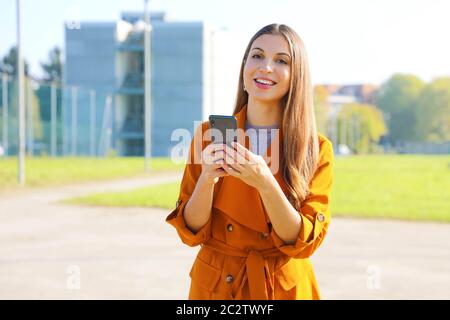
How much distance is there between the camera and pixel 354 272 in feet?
22.6

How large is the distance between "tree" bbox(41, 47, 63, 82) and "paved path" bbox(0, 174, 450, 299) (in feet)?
233

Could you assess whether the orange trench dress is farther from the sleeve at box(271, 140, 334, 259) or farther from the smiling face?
the smiling face

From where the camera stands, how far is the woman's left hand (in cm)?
183

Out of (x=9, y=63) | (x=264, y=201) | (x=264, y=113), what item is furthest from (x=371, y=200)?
(x=9, y=63)

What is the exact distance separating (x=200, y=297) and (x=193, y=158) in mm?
463

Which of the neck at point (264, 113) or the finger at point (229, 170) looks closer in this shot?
the finger at point (229, 170)

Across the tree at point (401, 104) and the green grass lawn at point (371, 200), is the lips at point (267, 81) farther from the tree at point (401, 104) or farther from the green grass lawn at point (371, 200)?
the tree at point (401, 104)

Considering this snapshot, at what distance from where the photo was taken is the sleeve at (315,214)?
1917 millimetres

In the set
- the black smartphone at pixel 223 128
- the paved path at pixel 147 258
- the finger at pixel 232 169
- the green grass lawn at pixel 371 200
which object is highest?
the black smartphone at pixel 223 128

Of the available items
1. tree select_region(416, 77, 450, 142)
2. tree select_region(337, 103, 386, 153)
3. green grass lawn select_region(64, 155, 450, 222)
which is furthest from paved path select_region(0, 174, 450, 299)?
tree select_region(416, 77, 450, 142)

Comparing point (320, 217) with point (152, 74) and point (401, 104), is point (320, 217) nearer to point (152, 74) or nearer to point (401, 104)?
point (152, 74)

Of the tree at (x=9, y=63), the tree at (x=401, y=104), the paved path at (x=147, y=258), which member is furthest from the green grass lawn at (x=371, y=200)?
the tree at (x=401, y=104)

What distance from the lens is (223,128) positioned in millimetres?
1917
